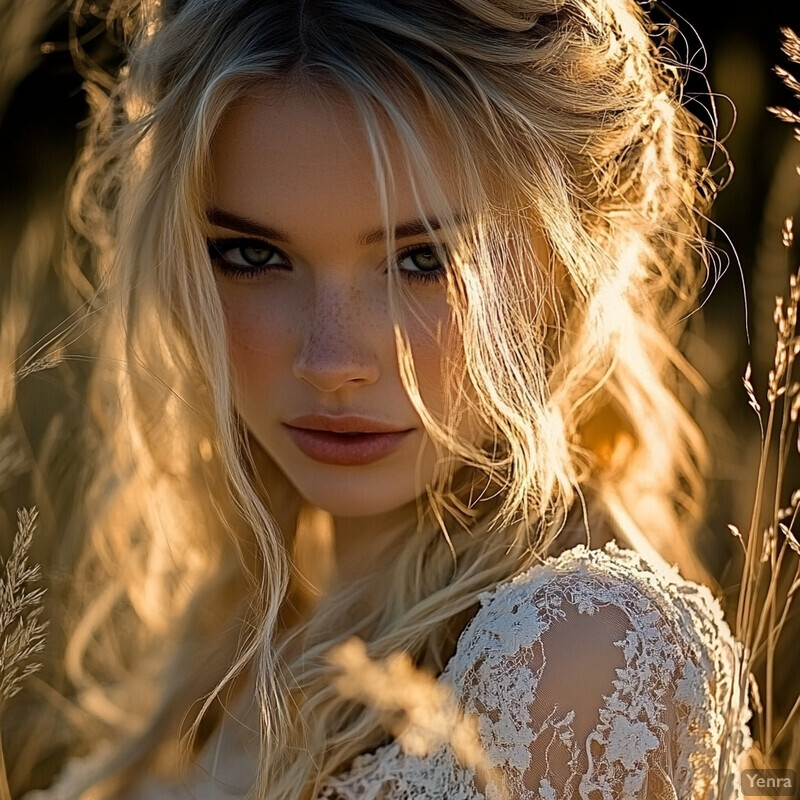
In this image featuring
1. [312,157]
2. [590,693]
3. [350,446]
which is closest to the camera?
[590,693]

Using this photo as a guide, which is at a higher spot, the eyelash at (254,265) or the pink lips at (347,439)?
the eyelash at (254,265)

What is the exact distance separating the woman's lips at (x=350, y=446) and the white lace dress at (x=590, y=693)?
25 centimetres

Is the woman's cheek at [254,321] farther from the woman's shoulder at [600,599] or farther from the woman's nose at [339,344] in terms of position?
the woman's shoulder at [600,599]

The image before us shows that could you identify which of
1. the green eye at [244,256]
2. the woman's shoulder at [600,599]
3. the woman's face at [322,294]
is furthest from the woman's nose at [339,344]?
the woman's shoulder at [600,599]

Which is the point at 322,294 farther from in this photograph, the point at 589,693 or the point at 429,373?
the point at 589,693

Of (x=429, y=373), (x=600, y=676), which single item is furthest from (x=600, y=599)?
(x=429, y=373)

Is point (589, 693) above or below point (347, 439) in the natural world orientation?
below

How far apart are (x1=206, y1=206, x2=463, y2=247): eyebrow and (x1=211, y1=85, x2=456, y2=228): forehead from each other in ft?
0.06

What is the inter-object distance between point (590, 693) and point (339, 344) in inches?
21.1

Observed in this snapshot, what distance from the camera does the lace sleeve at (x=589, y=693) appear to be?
1.23 meters

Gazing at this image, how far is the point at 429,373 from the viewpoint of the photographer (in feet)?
4.90

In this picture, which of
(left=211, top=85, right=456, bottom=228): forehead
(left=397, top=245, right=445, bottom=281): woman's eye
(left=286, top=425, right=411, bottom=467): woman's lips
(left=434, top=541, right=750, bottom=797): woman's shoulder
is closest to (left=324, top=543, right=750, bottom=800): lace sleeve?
(left=434, top=541, right=750, bottom=797): woman's shoulder

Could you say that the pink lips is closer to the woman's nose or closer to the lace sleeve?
the woman's nose

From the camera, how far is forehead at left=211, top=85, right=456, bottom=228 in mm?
1412
